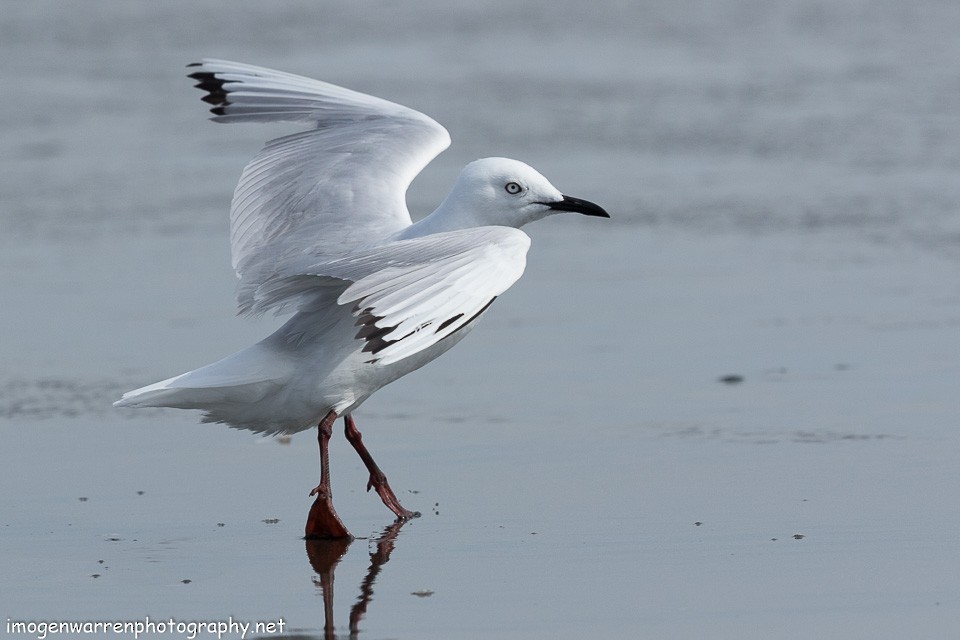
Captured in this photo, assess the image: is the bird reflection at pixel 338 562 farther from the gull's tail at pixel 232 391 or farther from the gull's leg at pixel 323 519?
the gull's tail at pixel 232 391

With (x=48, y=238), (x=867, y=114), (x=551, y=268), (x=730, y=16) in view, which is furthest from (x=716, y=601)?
(x=730, y=16)

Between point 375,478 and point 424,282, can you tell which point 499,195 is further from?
point 424,282

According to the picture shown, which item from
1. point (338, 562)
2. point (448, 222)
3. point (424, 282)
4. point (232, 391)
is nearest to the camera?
point (424, 282)

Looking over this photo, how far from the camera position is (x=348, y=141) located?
22.3 feet

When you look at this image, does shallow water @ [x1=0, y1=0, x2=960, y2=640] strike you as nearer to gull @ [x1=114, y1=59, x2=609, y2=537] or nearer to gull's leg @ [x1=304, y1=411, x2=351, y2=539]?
gull's leg @ [x1=304, y1=411, x2=351, y2=539]

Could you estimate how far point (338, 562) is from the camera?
5078mm

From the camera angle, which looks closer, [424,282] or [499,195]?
[424,282]

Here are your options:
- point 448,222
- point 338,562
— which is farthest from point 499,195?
point 338,562

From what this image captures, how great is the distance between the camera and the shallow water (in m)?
4.74

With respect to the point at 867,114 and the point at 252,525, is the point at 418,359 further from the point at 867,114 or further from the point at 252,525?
the point at 867,114

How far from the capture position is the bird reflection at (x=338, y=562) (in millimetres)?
4496

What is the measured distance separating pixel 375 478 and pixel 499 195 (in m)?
1.08

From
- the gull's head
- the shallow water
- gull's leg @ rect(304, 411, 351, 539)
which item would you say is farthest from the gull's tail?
the gull's head

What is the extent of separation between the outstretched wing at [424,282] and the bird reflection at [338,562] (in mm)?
678
